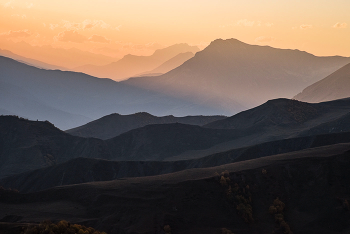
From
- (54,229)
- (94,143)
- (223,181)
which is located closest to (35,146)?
(94,143)

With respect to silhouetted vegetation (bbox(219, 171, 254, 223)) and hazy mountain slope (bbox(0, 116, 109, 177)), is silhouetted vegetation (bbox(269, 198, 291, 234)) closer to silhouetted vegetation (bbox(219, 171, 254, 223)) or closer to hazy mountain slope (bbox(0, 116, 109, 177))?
silhouetted vegetation (bbox(219, 171, 254, 223))

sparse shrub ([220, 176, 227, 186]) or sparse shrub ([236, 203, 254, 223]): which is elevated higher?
sparse shrub ([220, 176, 227, 186])

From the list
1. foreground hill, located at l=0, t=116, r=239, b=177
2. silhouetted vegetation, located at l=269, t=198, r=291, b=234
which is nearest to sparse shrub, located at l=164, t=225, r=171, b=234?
silhouetted vegetation, located at l=269, t=198, r=291, b=234

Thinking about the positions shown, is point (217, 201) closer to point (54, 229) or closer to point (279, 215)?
point (279, 215)

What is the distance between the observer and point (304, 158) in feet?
164

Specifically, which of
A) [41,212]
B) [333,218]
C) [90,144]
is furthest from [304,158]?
[90,144]

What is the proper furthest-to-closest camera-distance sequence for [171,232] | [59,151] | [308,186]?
1. [59,151]
2. [308,186]
3. [171,232]

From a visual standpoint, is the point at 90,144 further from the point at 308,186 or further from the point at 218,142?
the point at 308,186

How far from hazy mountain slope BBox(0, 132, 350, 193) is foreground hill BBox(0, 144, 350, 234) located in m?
24.3

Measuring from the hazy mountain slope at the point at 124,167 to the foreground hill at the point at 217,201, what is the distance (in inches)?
957

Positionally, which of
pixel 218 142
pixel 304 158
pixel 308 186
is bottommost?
pixel 308 186

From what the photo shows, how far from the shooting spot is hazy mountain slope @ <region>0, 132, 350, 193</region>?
75125 mm

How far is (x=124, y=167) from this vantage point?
262 feet

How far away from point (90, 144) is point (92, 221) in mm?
71242
